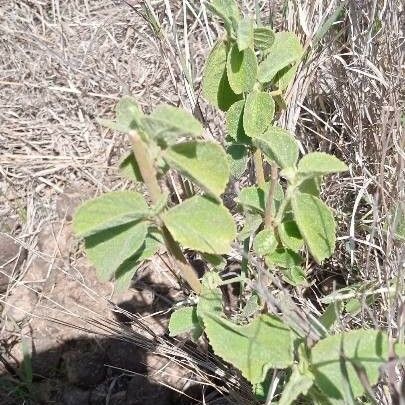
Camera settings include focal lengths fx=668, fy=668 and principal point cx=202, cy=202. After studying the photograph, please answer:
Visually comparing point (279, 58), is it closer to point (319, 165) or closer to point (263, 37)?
point (263, 37)

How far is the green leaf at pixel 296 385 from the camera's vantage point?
71 centimetres

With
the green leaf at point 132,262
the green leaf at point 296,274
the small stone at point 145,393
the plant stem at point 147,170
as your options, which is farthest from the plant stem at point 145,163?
the small stone at point 145,393

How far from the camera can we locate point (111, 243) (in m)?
0.74

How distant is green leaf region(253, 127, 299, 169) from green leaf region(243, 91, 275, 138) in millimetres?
14

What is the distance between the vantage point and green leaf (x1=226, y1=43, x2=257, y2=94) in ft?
2.83

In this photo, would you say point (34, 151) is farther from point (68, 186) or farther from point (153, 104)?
point (153, 104)

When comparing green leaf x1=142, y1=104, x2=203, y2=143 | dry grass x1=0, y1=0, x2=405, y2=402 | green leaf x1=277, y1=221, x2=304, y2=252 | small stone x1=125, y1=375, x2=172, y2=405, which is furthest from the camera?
small stone x1=125, y1=375, x2=172, y2=405

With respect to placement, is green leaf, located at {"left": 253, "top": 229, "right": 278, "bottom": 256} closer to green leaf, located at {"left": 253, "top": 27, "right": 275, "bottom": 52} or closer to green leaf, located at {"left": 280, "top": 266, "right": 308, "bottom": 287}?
green leaf, located at {"left": 280, "top": 266, "right": 308, "bottom": 287}

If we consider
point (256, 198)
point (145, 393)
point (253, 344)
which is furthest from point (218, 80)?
point (145, 393)

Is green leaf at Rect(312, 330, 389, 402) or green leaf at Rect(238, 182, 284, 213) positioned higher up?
green leaf at Rect(238, 182, 284, 213)

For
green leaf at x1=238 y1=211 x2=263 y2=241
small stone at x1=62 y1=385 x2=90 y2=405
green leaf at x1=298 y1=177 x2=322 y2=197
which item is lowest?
small stone at x1=62 y1=385 x2=90 y2=405

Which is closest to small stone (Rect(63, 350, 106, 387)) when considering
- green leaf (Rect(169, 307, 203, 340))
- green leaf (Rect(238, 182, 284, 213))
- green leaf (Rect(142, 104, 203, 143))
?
green leaf (Rect(169, 307, 203, 340))

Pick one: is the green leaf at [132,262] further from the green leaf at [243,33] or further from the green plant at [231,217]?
the green leaf at [243,33]

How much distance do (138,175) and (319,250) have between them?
0.27m
